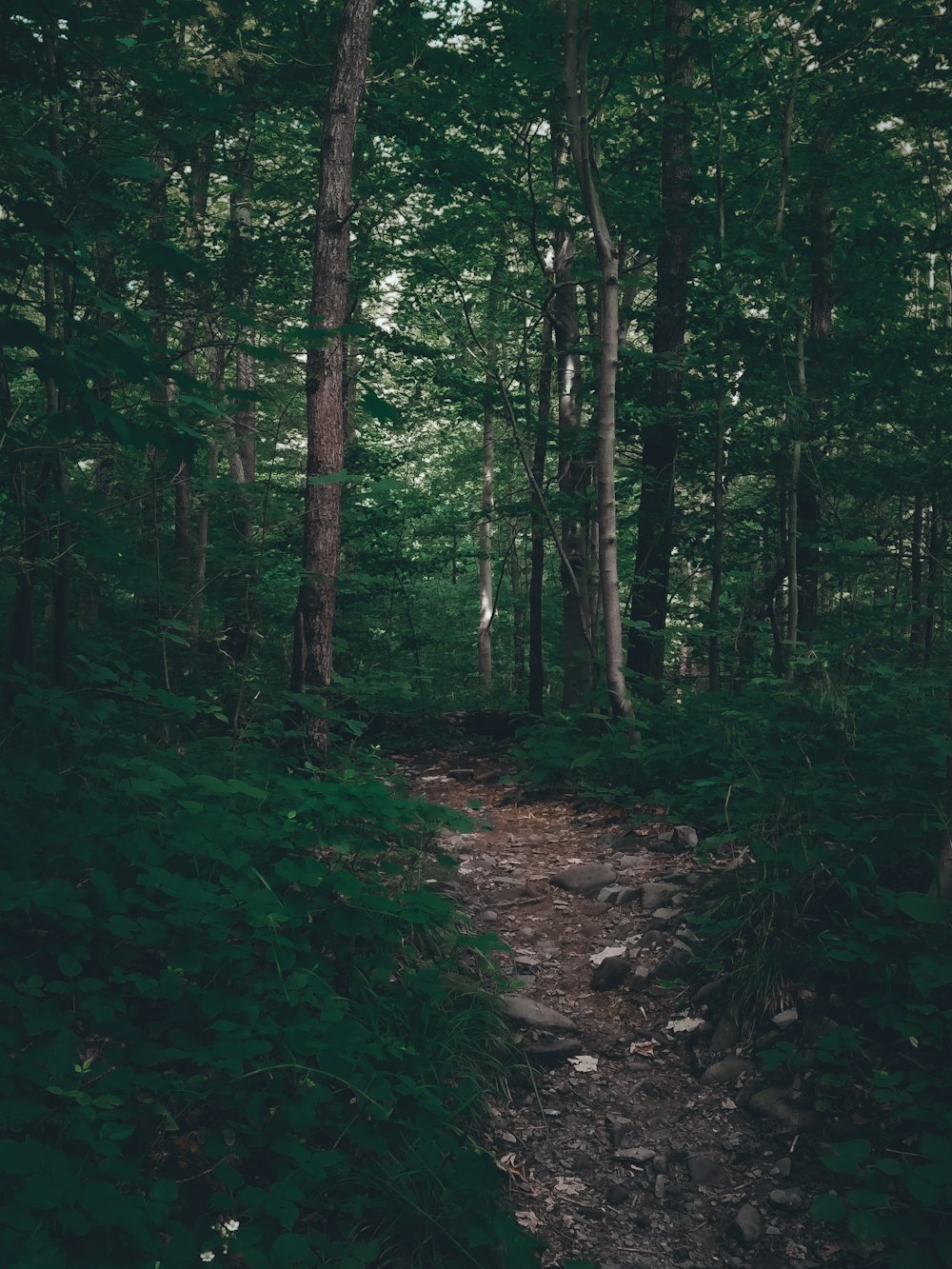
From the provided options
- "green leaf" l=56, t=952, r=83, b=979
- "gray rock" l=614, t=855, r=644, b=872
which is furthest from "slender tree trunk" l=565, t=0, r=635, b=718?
"green leaf" l=56, t=952, r=83, b=979

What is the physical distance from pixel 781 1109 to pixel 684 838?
2519mm

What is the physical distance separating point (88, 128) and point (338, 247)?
2529mm

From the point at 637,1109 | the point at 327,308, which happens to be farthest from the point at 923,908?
the point at 327,308

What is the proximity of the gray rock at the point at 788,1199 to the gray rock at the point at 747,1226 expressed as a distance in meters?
0.08

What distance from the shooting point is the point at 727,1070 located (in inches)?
137

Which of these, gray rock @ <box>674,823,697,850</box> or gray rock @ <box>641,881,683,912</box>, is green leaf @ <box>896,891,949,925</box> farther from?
gray rock @ <box>674,823,697,850</box>

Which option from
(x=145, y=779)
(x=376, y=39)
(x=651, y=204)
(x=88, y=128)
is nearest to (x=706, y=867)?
(x=145, y=779)

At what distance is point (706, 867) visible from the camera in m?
5.01

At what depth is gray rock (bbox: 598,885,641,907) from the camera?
5016 mm

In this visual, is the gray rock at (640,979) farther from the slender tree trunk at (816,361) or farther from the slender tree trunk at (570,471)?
the slender tree trunk at (570,471)

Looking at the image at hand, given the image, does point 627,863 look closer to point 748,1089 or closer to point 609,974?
point 609,974

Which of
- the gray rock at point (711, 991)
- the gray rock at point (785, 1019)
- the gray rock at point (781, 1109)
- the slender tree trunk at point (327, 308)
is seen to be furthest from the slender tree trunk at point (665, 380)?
the gray rock at point (781, 1109)

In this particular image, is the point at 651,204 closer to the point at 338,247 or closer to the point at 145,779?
the point at 338,247

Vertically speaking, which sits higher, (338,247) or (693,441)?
(338,247)
